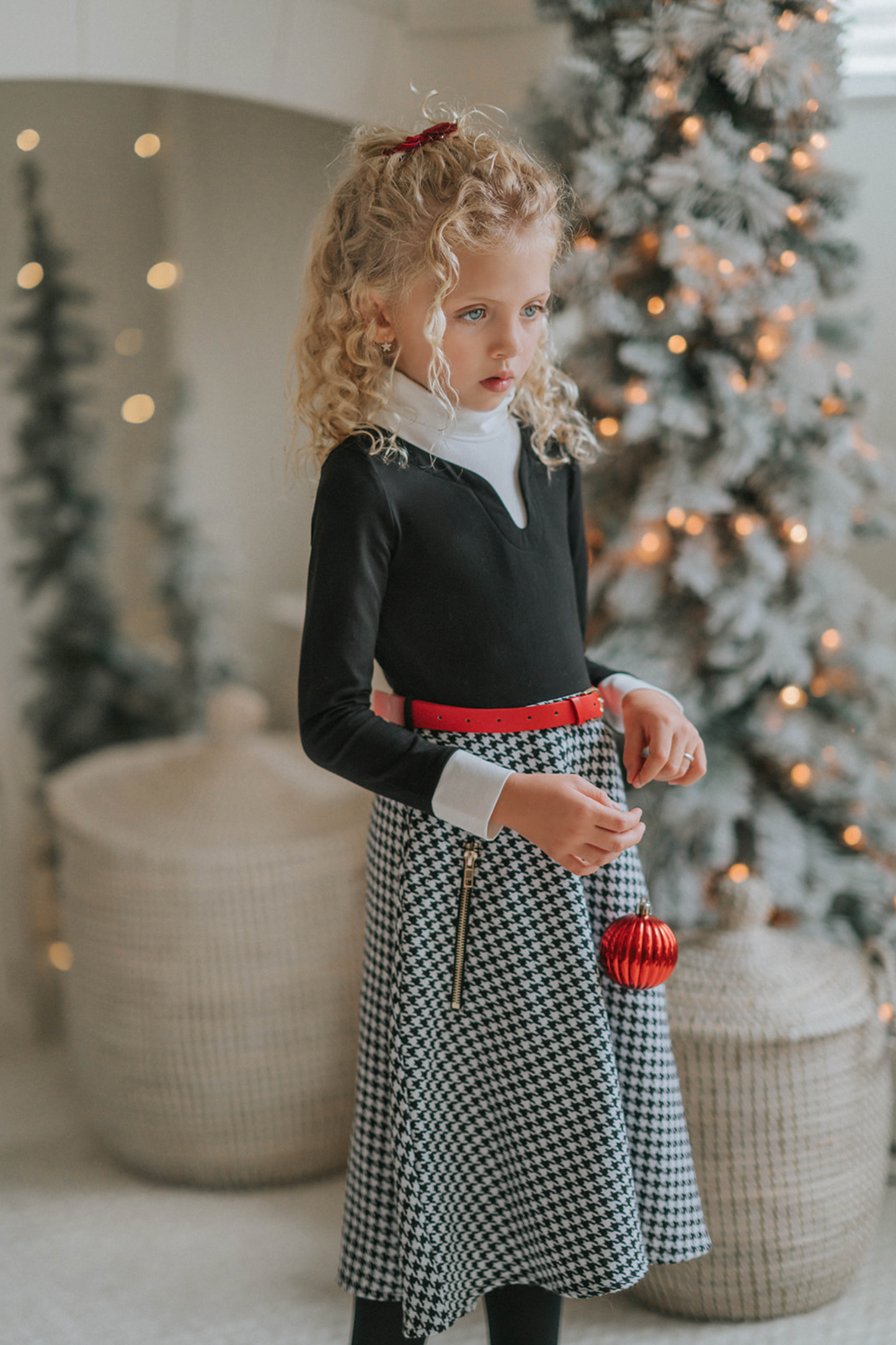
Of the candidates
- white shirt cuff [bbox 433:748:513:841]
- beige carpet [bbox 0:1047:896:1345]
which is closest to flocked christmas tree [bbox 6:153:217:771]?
beige carpet [bbox 0:1047:896:1345]

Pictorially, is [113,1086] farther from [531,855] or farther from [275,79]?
[275,79]

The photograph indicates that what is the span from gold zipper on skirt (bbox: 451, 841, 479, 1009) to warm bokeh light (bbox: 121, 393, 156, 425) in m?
1.61

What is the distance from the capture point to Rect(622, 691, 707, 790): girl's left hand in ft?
2.89

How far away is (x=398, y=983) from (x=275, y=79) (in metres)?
1.25

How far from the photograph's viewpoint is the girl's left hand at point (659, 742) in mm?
880

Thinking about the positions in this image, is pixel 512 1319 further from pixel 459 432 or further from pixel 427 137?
pixel 427 137

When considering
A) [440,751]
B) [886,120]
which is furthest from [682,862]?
[886,120]

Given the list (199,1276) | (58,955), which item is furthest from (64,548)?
(199,1276)

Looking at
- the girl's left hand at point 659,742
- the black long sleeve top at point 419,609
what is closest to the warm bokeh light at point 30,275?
the black long sleeve top at point 419,609

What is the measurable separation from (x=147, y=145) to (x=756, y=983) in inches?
73.5

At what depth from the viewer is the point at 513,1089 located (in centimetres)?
88

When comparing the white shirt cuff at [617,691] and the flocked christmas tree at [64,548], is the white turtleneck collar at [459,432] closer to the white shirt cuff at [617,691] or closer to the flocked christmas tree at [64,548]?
the white shirt cuff at [617,691]

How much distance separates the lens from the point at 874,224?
167 cm

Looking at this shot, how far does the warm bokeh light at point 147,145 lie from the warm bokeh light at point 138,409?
17.6 inches
